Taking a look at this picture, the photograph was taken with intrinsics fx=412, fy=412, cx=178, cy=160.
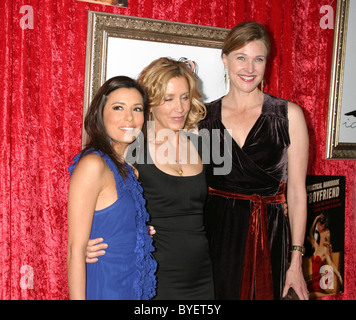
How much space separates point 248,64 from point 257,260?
1.00 metres

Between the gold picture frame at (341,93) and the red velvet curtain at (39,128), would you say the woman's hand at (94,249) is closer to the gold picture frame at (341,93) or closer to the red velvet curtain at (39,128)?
the red velvet curtain at (39,128)

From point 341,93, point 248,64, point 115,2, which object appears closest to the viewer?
point 248,64

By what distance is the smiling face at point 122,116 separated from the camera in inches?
70.0

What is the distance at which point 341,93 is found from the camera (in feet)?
10.6

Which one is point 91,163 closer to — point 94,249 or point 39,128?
point 94,249

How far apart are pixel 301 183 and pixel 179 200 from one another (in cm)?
68

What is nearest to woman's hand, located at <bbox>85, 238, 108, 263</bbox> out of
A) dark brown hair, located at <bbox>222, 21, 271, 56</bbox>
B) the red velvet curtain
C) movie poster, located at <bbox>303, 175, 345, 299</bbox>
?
the red velvet curtain

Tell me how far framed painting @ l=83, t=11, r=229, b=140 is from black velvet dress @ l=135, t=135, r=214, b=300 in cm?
88

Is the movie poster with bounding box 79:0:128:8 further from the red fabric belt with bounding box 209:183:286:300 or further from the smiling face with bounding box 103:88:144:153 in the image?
the red fabric belt with bounding box 209:183:286:300

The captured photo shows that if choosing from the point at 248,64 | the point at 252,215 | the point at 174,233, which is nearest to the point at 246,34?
the point at 248,64

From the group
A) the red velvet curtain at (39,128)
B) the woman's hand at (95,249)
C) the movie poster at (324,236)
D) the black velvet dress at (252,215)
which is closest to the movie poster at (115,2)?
the red velvet curtain at (39,128)

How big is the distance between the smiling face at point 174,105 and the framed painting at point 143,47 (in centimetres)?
67

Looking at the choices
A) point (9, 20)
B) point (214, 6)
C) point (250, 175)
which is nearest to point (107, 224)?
point (250, 175)

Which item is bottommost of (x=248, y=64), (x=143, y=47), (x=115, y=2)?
(x=248, y=64)
